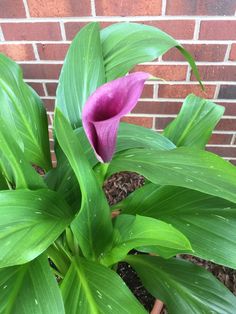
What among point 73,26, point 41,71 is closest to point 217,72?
point 73,26

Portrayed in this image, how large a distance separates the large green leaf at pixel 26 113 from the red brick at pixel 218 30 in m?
0.57

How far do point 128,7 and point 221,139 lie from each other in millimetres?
641

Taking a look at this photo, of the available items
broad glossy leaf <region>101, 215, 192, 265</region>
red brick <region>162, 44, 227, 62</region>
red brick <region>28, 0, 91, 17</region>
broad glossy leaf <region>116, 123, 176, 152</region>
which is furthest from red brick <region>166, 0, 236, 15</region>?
broad glossy leaf <region>101, 215, 192, 265</region>

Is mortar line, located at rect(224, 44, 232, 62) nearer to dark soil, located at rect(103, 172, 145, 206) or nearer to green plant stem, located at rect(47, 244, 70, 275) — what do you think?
dark soil, located at rect(103, 172, 145, 206)

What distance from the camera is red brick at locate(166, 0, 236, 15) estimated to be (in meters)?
0.94

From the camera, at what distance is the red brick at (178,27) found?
3.24ft

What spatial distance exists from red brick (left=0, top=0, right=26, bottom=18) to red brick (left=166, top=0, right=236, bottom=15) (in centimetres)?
44

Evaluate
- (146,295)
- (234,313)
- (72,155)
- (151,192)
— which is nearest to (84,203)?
(72,155)

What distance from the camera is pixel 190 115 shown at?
2.55 ft

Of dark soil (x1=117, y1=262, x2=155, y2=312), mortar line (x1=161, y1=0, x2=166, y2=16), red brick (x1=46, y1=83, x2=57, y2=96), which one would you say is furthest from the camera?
red brick (x1=46, y1=83, x2=57, y2=96)

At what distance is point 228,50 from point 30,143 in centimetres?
70

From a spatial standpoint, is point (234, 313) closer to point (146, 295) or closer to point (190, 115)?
point (146, 295)

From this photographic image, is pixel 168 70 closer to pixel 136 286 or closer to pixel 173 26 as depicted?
pixel 173 26

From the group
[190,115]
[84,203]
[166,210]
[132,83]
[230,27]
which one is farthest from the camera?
[230,27]
